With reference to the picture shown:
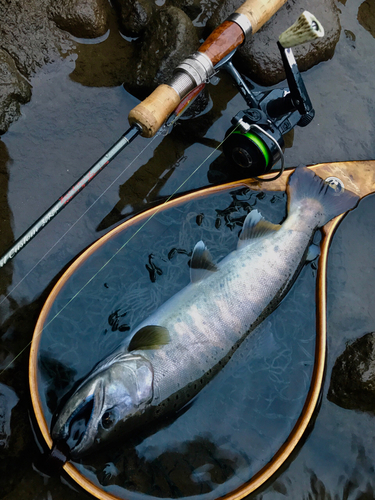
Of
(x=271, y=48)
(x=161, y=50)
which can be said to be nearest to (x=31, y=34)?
(x=161, y=50)

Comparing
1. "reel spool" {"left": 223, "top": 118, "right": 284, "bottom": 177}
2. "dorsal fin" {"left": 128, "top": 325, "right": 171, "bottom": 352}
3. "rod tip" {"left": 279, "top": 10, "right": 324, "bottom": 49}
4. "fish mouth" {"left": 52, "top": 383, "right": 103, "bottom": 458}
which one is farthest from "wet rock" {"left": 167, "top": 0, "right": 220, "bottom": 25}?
"fish mouth" {"left": 52, "top": 383, "right": 103, "bottom": 458}

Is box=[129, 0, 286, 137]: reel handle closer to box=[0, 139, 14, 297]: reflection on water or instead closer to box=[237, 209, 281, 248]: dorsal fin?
box=[237, 209, 281, 248]: dorsal fin

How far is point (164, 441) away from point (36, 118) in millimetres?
2380

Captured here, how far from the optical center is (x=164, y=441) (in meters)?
2.59

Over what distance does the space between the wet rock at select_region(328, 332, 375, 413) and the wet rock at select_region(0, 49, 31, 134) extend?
2.87 meters

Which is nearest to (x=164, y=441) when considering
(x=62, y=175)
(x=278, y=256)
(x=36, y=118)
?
(x=278, y=256)

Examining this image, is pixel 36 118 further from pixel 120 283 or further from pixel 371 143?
pixel 371 143

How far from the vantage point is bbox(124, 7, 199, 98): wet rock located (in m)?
3.34

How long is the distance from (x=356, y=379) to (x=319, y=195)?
1.26 m

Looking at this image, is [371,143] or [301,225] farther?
[371,143]

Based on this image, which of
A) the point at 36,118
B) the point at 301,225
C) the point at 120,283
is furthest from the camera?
the point at 36,118

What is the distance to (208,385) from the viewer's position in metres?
2.73

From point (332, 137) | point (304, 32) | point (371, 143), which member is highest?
point (304, 32)

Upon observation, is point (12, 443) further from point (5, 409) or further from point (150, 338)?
point (150, 338)
